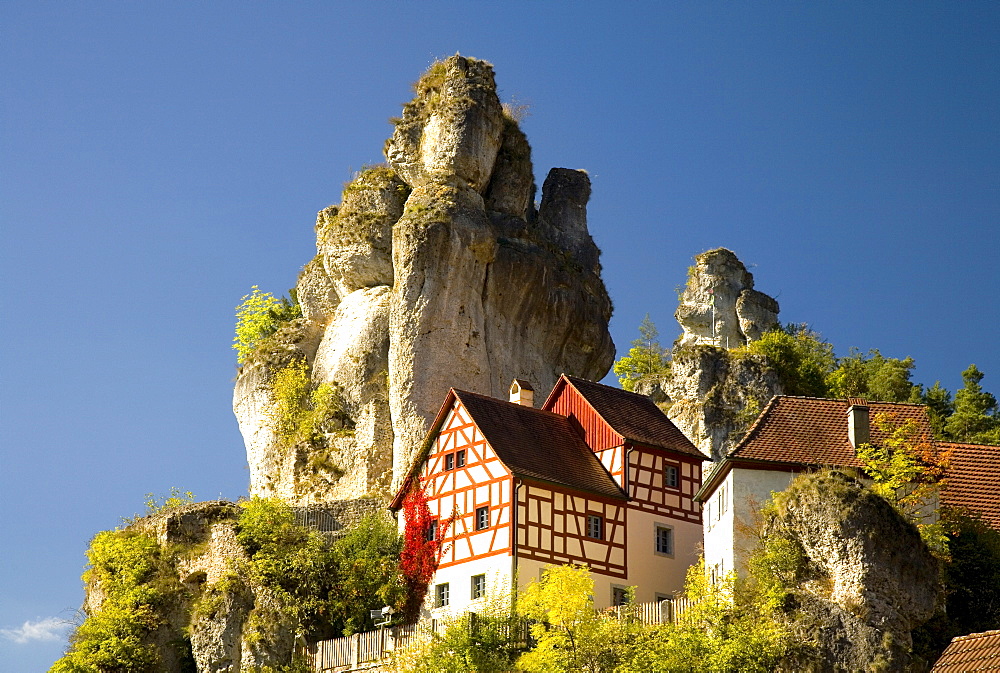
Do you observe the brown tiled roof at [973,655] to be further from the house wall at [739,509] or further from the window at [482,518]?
the window at [482,518]

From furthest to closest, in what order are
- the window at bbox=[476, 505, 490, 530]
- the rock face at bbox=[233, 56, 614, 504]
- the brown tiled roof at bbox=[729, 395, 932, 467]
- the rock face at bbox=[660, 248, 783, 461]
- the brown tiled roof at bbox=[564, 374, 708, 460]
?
the rock face at bbox=[660, 248, 783, 461], the rock face at bbox=[233, 56, 614, 504], the brown tiled roof at bbox=[564, 374, 708, 460], the window at bbox=[476, 505, 490, 530], the brown tiled roof at bbox=[729, 395, 932, 467]

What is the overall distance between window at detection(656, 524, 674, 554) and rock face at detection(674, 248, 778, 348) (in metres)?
19.8

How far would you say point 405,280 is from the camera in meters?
60.8

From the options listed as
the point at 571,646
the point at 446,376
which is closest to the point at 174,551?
the point at 446,376

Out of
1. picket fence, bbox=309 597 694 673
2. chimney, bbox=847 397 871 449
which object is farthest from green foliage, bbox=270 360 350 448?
chimney, bbox=847 397 871 449

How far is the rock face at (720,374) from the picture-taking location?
61062 millimetres

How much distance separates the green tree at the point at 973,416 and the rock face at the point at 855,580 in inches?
917

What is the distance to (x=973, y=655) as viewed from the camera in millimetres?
34531

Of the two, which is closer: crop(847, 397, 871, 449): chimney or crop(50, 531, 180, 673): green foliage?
crop(847, 397, 871, 449): chimney

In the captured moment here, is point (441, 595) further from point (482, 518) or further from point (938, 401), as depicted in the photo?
point (938, 401)

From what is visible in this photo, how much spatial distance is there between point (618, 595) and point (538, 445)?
5.06m

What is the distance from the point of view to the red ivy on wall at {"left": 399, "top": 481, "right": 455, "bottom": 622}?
51.0m

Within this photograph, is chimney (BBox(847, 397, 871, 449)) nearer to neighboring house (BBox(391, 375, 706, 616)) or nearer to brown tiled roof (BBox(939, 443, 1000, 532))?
brown tiled roof (BBox(939, 443, 1000, 532))

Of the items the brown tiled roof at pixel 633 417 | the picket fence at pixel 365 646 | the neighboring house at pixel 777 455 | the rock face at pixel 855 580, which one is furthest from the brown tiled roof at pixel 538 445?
the rock face at pixel 855 580
